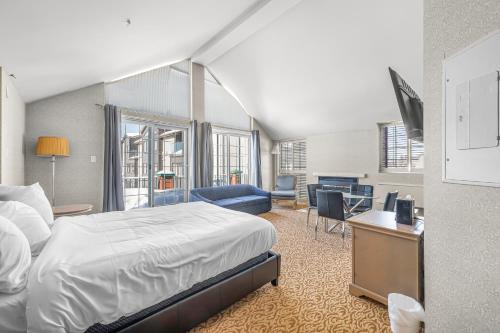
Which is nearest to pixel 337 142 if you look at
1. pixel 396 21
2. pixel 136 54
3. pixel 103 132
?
pixel 396 21

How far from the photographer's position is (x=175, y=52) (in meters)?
4.38

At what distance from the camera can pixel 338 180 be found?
5844mm

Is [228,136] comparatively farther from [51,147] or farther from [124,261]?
[124,261]

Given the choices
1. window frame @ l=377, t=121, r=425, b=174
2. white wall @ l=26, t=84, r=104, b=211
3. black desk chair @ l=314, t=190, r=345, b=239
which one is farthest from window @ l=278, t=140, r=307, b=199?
white wall @ l=26, t=84, r=104, b=211

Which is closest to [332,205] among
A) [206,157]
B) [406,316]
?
[406,316]

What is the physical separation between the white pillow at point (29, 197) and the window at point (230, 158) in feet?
14.3

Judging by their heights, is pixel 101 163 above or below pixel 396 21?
below

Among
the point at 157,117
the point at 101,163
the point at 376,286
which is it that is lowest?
the point at 376,286

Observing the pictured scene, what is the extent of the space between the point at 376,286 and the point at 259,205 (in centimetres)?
355

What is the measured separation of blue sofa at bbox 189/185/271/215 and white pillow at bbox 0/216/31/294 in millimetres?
3403

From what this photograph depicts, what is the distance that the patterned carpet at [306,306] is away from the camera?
1679 millimetres

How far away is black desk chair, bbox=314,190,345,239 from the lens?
3340 millimetres

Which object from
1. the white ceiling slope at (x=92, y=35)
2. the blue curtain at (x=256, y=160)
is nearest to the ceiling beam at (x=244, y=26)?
the white ceiling slope at (x=92, y=35)

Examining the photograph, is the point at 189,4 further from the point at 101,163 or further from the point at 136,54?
the point at 101,163
